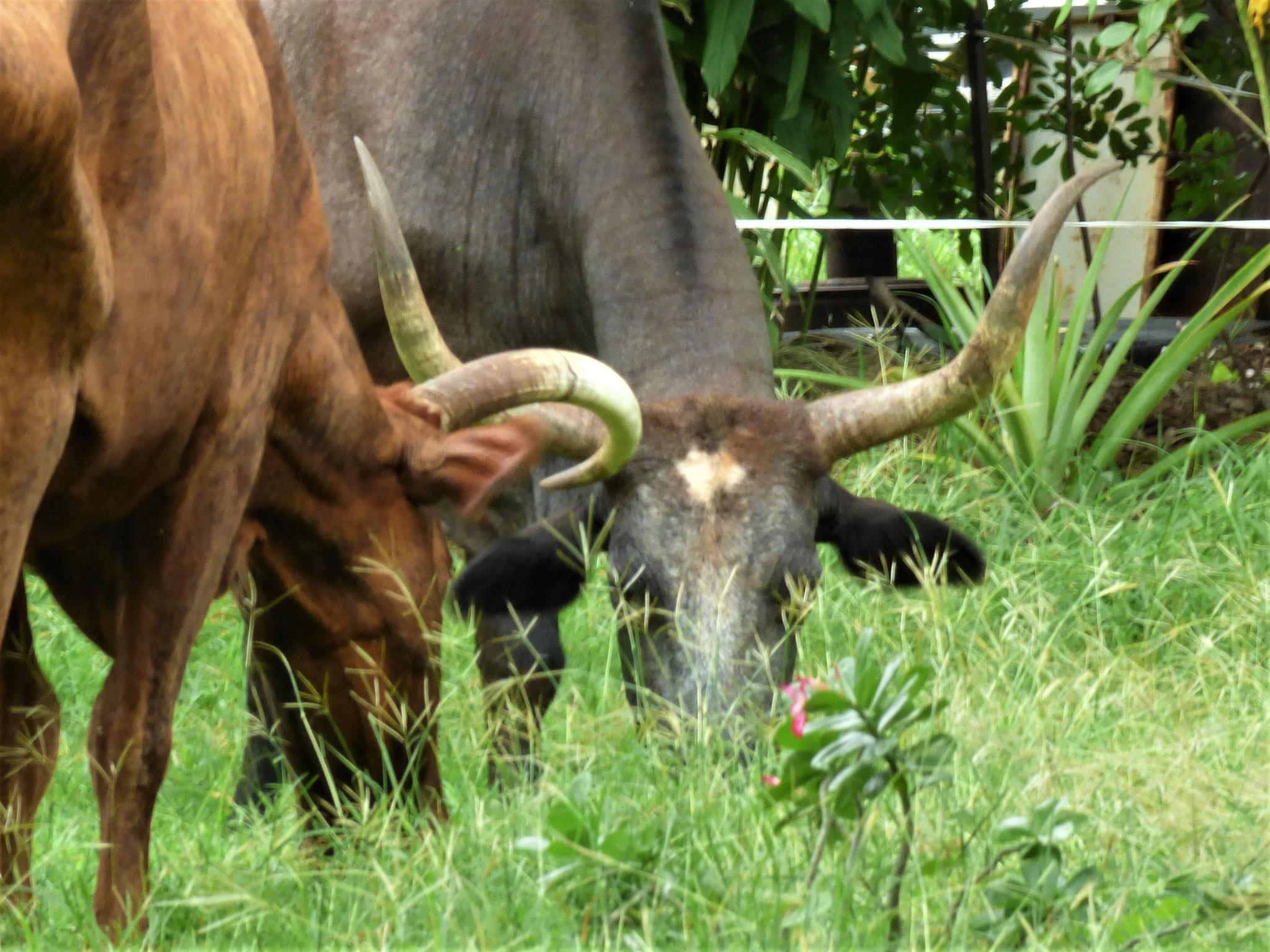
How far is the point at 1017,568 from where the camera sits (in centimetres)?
496

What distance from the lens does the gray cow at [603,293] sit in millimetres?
3760

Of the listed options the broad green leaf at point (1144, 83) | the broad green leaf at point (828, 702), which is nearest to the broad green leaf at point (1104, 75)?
the broad green leaf at point (1144, 83)

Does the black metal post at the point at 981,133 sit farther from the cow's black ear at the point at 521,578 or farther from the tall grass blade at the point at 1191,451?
the cow's black ear at the point at 521,578

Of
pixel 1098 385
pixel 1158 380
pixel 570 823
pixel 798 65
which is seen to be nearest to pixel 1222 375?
pixel 1158 380

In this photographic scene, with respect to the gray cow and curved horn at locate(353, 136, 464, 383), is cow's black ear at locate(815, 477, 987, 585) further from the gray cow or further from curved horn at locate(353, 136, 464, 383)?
curved horn at locate(353, 136, 464, 383)

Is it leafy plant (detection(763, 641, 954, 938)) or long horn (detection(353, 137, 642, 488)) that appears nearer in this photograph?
leafy plant (detection(763, 641, 954, 938))

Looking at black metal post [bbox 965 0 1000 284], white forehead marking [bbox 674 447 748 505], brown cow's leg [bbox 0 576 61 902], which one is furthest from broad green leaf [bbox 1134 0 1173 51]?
brown cow's leg [bbox 0 576 61 902]

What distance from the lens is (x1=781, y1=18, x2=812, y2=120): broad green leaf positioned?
544 cm

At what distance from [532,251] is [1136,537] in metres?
1.92

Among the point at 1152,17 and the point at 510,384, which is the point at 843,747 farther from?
the point at 1152,17

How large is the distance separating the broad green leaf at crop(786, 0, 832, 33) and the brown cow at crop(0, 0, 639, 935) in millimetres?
2247

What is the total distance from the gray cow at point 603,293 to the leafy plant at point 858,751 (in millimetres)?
1090

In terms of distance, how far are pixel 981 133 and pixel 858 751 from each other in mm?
5184

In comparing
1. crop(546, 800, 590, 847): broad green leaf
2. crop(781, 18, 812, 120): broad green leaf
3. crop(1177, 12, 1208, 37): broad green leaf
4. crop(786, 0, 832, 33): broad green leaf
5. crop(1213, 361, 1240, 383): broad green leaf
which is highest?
crop(1177, 12, 1208, 37): broad green leaf
